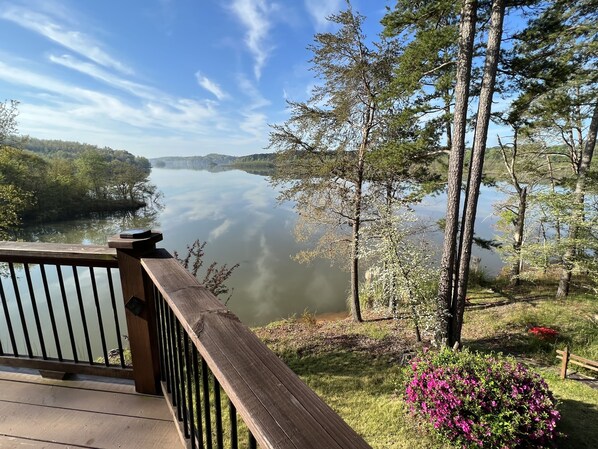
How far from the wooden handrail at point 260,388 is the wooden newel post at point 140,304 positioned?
0.69 meters

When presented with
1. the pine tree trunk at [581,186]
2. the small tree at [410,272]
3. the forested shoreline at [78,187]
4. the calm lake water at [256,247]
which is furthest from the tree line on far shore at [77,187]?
the pine tree trunk at [581,186]

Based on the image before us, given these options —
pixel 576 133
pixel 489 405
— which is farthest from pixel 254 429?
pixel 576 133

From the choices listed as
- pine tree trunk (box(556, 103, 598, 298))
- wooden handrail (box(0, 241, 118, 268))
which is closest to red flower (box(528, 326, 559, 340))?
pine tree trunk (box(556, 103, 598, 298))

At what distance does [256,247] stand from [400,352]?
11.1 meters

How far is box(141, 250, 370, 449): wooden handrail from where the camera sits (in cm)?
56

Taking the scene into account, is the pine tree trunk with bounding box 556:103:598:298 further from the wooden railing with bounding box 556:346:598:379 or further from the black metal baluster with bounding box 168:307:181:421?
the black metal baluster with bounding box 168:307:181:421

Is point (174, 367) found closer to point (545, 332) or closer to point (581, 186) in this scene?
point (545, 332)

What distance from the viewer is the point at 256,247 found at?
1692 cm

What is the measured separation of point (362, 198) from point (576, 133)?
8.42m

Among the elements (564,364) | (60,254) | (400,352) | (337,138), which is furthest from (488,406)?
(337,138)

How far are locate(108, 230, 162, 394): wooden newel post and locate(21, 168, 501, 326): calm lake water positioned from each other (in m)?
9.10

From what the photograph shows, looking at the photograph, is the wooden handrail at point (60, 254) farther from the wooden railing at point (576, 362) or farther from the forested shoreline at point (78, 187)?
the forested shoreline at point (78, 187)

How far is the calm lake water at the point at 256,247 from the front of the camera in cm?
1210

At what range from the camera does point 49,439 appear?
1.53 meters
